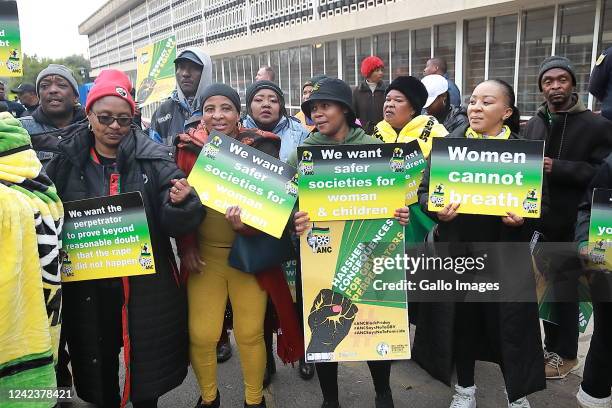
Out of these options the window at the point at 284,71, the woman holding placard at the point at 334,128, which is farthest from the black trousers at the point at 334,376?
the window at the point at 284,71

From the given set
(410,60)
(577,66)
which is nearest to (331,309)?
(577,66)

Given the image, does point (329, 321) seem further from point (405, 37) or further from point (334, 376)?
point (405, 37)

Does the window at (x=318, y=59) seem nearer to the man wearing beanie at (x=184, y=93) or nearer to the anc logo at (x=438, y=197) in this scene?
the man wearing beanie at (x=184, y=93)

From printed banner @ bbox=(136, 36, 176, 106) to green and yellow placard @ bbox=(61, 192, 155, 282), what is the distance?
340cm

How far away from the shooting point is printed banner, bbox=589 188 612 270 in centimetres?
229

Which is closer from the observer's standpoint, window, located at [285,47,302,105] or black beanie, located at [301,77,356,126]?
black beanie, located at [301,77,356,126]

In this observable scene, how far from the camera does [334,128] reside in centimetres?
275

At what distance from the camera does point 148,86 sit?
19.0ft

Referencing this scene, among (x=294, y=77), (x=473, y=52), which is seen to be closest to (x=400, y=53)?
(x=473, y=52)

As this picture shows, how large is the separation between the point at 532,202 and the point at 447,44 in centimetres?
763

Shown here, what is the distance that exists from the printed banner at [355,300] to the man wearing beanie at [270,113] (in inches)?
57.0

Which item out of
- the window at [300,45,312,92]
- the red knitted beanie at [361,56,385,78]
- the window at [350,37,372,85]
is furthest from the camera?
the window at [300,45,312,92]

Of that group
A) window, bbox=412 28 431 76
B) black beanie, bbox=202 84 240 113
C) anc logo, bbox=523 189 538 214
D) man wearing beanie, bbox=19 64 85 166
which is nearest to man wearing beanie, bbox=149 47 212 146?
man wearing beanie, bbox=19 64 85 166

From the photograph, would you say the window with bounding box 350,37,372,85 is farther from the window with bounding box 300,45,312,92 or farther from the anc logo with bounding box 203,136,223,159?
the anc logo with bounding box 203,136,223,159
